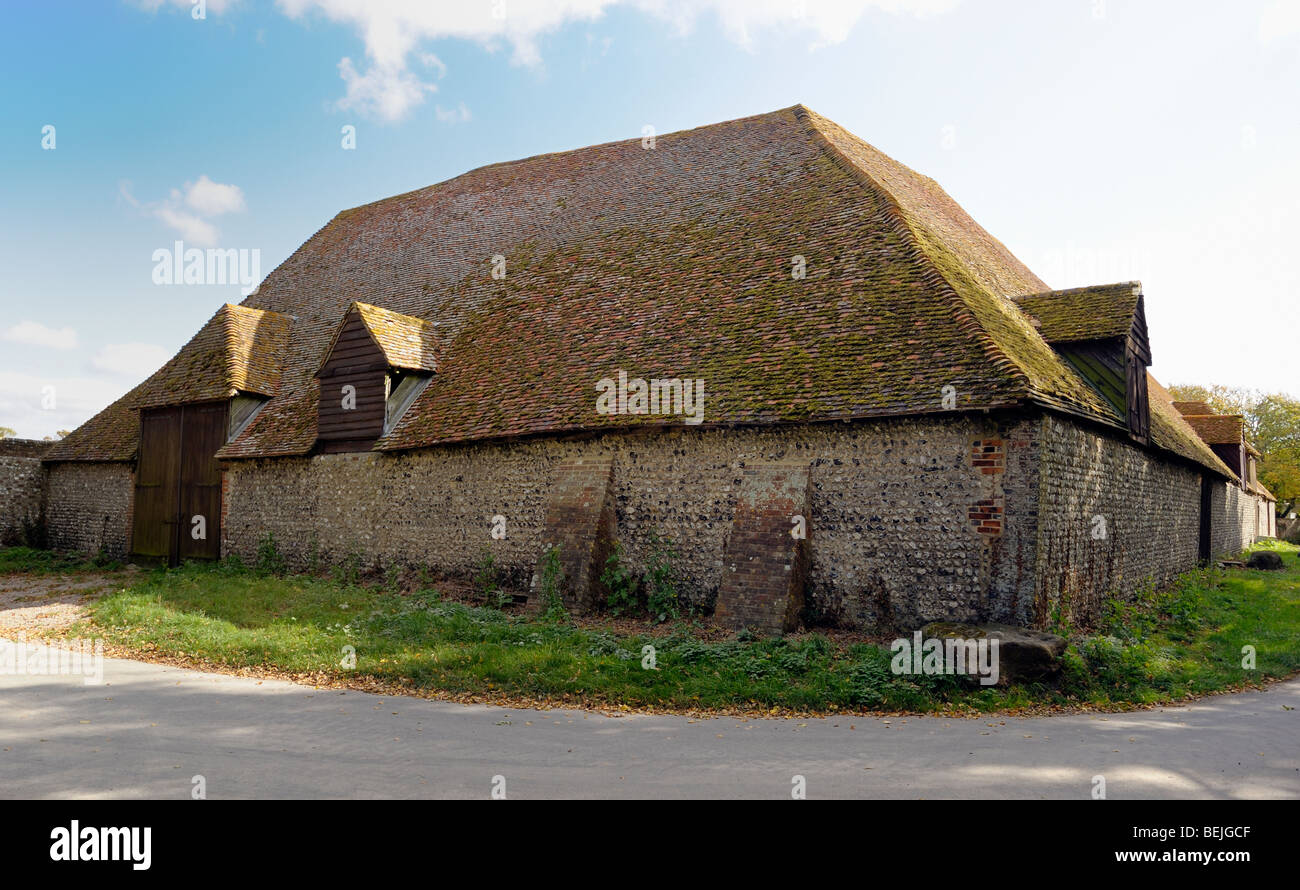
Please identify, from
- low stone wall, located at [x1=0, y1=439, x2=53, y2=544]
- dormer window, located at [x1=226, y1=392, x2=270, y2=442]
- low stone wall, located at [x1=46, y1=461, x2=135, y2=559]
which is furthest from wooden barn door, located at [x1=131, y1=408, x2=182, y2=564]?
low stone wall, located at [x1=0, y1=439, x2=53, y2=544]

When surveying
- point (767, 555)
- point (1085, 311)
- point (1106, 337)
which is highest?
point (1085, 311)

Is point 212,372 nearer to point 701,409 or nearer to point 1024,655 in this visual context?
point 701,409

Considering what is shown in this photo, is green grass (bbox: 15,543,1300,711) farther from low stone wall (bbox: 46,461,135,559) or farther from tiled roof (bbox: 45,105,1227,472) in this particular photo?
low stone wall (bbox: 46,461,135,559)

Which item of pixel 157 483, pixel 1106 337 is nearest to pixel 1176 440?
pixel 1106 337

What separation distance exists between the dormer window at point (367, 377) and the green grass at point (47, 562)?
345 inches

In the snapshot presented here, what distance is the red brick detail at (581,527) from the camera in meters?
12.3

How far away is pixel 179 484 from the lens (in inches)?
778

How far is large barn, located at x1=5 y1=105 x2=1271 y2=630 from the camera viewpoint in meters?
10.2

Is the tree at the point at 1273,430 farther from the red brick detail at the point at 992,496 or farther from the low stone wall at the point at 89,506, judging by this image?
the low stone wall at the point at 89,506

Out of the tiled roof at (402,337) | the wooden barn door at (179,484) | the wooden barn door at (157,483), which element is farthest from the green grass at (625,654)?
the wooden barn door at (157,483)

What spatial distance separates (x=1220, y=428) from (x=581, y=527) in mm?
28195

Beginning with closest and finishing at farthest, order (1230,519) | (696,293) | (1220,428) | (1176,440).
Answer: (696,293) < (1176,440) < (1230,519) < (1220,428)

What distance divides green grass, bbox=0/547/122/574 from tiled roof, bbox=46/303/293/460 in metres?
2.84

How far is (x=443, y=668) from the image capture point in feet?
29.3
